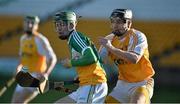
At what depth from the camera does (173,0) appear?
803 inches

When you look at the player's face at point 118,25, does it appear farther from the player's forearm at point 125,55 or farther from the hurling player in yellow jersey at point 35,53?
the hurling player in yellow jersey at point 35,53

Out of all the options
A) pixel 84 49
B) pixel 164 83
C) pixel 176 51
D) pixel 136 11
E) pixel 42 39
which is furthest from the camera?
pixel 136 11

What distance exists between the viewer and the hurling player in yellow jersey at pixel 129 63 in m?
8.36

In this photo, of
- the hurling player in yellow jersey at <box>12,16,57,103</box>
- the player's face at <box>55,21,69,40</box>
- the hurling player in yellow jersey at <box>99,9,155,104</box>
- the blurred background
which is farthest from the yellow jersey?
the blurred background

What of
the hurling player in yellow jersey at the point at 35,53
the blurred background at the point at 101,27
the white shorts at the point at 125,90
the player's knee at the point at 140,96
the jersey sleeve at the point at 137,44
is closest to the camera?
the jersey sleeve at the point at 137,44

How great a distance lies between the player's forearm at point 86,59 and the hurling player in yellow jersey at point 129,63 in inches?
18.3

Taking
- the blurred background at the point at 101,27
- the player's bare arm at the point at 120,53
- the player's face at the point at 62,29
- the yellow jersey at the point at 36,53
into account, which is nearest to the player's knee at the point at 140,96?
the player's bare arm at the point at 120,53

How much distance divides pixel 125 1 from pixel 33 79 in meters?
12.3

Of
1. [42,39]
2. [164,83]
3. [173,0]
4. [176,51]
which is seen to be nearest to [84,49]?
[42,39]

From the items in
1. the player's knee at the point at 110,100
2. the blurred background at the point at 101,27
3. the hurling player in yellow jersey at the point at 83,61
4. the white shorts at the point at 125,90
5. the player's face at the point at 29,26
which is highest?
the hurling player in yellow jersey at the point at 83,61

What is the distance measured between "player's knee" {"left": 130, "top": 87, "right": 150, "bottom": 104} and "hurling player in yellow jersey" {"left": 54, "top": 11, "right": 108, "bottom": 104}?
48 cm

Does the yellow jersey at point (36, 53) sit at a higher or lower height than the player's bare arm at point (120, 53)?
lower

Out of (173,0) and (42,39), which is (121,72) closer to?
(42,39)

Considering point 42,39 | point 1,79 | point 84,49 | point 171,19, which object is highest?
point 84,49
